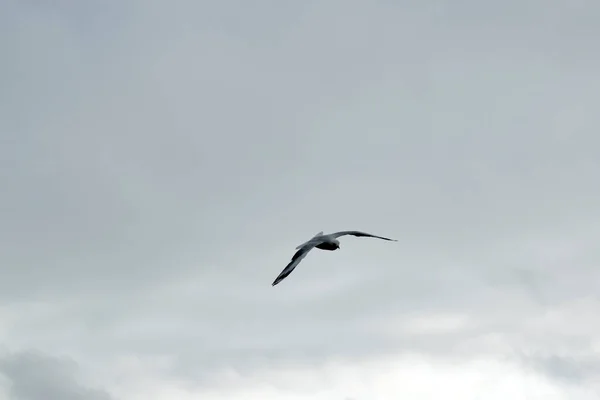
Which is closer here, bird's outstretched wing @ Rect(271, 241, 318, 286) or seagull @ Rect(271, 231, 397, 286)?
bird's outstretched wing @ Rect(271, 241, 318, 286)

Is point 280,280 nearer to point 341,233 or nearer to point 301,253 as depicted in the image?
point 301,253

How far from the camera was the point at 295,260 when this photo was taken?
99438 mm

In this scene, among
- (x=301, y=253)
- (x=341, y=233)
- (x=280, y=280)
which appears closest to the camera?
(x=280, y=280)

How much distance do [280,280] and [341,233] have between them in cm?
3039

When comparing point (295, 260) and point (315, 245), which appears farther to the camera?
point (315, 245)

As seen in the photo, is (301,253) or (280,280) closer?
(280,280)

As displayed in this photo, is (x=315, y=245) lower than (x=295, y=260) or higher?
higher

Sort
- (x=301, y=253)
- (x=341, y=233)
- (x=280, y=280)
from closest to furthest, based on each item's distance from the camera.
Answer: (x=280, y=280) < (x=301, y=253) < (x=341, y=233)

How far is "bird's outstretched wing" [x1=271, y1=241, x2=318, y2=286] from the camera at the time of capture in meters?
94.0

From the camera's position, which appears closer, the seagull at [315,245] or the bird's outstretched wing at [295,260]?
the bird's outstretched wing at [295,260]

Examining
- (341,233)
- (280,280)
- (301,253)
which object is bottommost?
(280,280)

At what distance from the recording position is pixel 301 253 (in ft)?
337

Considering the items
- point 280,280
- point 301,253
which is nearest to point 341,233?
point 301,253

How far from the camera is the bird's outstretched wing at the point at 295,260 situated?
94.0m
